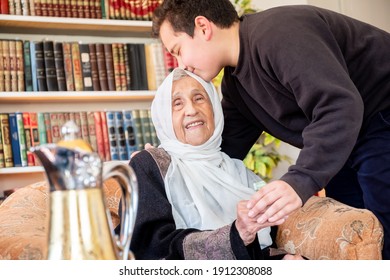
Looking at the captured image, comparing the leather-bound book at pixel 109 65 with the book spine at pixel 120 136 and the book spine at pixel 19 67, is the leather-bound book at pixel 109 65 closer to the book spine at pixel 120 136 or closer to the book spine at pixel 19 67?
the book spine at pixel 120 136

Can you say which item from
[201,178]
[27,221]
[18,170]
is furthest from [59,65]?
[27,221]

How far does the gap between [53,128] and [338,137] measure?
1879 mm

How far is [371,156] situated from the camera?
1.39 meters

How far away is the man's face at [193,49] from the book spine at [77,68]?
1.35 meters

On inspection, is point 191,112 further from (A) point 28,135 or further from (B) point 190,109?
(A) point 28,135

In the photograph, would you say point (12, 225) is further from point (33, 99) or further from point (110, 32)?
point (110, 32)

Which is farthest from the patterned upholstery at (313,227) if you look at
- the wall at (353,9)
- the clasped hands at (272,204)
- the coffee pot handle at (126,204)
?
the wall at (353,9)

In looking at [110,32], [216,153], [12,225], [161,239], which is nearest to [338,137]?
[161,239]

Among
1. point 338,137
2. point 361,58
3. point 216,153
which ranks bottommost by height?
point 216,153

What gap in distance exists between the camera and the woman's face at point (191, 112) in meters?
1.61

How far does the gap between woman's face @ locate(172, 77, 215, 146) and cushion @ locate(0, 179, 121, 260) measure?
11.5 inches

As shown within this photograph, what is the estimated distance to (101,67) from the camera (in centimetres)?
280

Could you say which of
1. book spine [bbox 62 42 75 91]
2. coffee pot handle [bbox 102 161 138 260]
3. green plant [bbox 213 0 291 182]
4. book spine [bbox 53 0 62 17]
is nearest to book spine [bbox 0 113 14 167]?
book spine [bbox 62 42 75 91]

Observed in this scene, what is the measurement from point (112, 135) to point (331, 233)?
5.33ft
